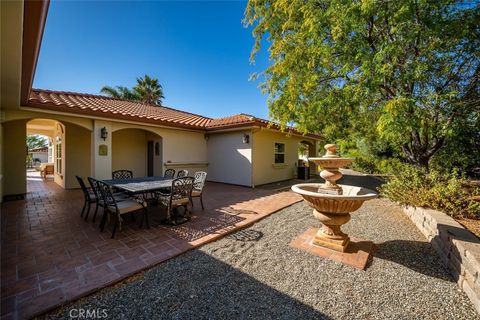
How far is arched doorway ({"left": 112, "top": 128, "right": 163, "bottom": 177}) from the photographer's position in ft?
30.0

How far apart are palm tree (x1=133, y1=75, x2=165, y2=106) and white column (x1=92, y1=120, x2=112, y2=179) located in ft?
47.4

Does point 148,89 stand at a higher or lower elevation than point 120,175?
higher

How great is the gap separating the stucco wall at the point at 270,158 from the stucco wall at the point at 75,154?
734 centimetres

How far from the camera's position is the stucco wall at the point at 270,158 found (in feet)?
29.9

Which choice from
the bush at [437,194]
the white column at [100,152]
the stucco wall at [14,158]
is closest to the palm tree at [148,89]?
the stucco wall at [14,158]

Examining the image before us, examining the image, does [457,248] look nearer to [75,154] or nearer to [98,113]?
[98,113]

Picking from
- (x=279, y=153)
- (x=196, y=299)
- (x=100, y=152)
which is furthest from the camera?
(x=279, y=153)

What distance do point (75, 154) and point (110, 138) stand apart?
9.30 ft

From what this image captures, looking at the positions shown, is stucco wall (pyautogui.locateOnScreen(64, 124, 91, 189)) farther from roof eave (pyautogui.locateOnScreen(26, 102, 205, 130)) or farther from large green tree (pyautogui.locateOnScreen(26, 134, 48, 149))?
large green tree (pyautogui.locateOnScreen(26, 134, 48, 149))

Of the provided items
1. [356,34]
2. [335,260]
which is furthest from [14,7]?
[356,34]

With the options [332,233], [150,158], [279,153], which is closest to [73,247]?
[332,233]

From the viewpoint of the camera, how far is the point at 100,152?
664 centimetres

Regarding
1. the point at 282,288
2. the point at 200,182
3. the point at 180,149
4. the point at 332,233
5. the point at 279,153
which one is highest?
the point at 180,149


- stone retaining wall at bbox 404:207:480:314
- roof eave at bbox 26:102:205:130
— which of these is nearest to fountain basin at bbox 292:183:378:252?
stone retaining wall at bbox 404:207:480:314
